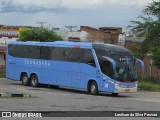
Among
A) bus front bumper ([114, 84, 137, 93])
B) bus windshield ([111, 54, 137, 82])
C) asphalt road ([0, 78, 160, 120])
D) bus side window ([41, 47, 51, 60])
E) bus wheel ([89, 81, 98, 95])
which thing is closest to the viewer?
asphalt road ([0, 78, 160, 120])

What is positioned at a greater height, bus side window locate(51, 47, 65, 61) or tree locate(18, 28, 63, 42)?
tree locate(18, 28, 63, 42)

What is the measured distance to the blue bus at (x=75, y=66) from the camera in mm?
28281

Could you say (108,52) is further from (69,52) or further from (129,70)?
(69,52)

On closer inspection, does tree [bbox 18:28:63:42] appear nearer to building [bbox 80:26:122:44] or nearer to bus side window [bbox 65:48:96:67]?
building [bbox 80:26:122:44]

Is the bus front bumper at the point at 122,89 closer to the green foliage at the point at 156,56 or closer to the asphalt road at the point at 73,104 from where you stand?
the asphalt road at the point at 73,104

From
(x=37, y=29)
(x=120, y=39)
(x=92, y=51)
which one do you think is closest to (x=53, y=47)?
(x=92, y=51)

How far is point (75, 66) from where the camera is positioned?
30453 millimetres

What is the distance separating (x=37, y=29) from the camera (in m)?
57.2

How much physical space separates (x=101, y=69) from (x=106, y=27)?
57845 mm

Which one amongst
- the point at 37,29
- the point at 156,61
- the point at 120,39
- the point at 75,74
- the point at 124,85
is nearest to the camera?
the point at 124,85

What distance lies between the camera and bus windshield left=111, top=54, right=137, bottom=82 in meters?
28.2

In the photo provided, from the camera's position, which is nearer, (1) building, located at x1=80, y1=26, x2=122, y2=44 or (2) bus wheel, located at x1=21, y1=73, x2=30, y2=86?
(2) bus wheel, located at x1=21, y1=73, x2=30, y2=86

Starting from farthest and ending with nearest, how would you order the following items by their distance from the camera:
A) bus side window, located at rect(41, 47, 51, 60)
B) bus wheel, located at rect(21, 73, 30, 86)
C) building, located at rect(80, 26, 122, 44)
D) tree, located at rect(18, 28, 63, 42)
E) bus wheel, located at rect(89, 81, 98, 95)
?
building, located at rect(80, 26, 122, 44), tree, located at rect(18, 28, 63, 42), bus wheel, located at rect(21, 73, 30, 86), bus side window, located at rect(41, 47, 51, 60), bus wheel, located at rect(89, 81, 98, 95)

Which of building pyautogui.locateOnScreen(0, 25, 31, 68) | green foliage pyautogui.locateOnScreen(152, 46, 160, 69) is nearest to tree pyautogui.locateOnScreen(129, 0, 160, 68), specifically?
green foliage pyautogui.locateOnScreen(152, 46, 160, 69)
